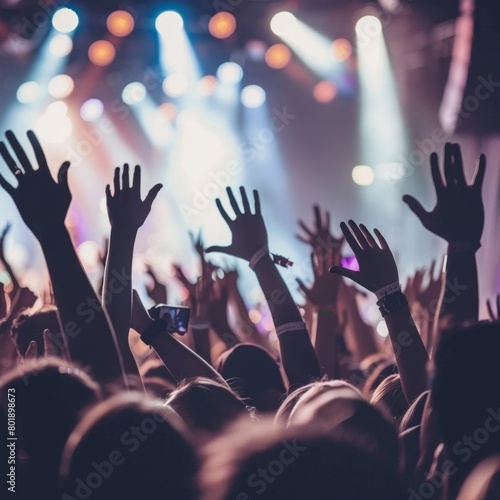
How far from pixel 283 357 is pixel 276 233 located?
10.8 m

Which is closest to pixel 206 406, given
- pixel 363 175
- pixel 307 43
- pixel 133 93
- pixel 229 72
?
pixel 307 43

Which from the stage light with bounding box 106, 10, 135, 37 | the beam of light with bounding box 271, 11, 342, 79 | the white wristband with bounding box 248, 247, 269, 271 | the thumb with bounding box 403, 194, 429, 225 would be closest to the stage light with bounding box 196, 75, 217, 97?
the beam of light with bounding box 271, 11, 342, 79

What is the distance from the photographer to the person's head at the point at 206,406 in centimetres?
170

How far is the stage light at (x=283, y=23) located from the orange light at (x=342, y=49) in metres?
0.76

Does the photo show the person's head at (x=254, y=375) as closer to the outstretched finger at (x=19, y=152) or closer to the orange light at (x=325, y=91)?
the outstretched finger at (x=19, y=152)

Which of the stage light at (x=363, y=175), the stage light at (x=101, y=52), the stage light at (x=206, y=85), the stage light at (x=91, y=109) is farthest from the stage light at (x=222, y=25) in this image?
the stage light at (x=363, y=175)

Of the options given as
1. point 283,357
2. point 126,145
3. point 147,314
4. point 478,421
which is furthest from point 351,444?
point 126,145

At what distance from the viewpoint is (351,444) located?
129 centimetres

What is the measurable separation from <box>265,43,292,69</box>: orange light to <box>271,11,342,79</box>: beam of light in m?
0.11

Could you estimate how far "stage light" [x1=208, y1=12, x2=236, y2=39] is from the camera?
8.51 m

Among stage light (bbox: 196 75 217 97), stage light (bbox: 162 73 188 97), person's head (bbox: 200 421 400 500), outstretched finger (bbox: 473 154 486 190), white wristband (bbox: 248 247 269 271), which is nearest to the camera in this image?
person's head (bbox: 200 421 400 500)

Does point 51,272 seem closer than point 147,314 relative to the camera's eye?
Yes

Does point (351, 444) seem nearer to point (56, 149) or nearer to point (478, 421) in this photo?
point (478, 421)

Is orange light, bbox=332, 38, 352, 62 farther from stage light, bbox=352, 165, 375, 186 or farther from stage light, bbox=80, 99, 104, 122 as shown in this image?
stage light, bbox=80, 99, 104, 122
